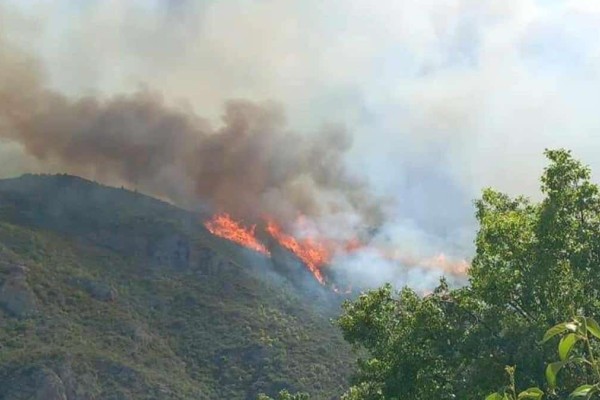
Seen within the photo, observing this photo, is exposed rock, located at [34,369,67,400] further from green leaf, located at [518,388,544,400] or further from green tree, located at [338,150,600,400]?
green leaf, located at [518,388,544,400]

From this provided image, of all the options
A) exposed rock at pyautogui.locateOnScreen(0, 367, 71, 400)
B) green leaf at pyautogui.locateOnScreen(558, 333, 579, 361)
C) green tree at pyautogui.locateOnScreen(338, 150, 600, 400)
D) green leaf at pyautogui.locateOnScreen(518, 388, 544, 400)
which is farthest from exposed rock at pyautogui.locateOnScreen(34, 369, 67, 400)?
green leaf at pyautogui.locateOnScreen(558, 333, 579, 361)

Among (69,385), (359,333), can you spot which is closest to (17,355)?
(69,385)

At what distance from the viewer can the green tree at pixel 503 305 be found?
24.4 m

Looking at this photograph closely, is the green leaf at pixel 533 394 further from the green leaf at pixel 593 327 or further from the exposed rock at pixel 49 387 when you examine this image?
the exposed rock at pixel 49 387

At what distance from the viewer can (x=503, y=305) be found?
2608cm

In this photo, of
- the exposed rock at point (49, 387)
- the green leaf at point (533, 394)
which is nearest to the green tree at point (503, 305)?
the green leaf at point (533, 394)

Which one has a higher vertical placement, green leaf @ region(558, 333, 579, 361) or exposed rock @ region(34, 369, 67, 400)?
exposed rock @ region(34, 369, 67, 400)

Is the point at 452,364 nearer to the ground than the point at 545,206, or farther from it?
nearer to the ground

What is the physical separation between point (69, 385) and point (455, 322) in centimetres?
16364

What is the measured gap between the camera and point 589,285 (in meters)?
25.8

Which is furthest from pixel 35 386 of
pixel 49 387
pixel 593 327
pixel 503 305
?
pixel 593 327

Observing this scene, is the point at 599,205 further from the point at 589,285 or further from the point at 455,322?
the point at 455,322

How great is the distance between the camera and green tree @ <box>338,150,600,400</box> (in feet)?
80.1

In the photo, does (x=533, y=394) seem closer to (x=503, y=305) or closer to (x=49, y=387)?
(x=503, y=305)
